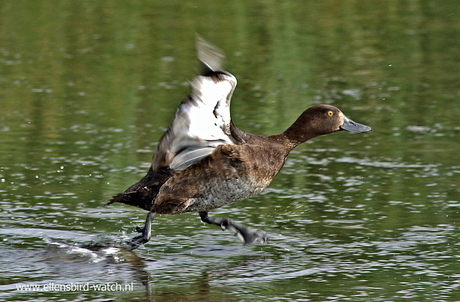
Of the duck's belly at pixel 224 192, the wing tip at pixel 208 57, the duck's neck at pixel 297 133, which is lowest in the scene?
the duck's belly at pixel 224 192

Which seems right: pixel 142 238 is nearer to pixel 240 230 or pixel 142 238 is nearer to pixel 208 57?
pixel 240 230

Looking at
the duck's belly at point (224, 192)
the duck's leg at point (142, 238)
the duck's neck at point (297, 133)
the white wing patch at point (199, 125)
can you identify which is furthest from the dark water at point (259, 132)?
the duck's neck at point (297, 133)

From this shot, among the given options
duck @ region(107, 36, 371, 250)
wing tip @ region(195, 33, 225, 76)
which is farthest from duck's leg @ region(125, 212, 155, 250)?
wing tip @ region(195, 33, 225, 76)

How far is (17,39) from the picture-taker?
1658 centimetres

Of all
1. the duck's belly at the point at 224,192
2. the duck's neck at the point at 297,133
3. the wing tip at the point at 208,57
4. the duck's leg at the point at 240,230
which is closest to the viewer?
the wing tip at the point at 208,57

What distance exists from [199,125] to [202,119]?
6 centimetres

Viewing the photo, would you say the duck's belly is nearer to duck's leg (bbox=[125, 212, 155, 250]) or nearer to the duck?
the duck

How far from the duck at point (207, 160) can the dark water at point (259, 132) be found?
5.5 inches

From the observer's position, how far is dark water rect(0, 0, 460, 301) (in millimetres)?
5895

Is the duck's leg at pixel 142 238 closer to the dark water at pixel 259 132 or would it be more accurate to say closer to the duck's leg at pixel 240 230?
the dark water at pixel 259 132

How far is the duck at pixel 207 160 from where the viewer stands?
5.88 meters

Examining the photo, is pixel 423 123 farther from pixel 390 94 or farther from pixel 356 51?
pixel 356 51

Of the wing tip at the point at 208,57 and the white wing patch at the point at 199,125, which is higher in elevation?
the wing tip at the point at 208,57

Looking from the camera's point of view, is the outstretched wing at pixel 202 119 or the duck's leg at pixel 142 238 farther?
the duck's leg at pixel 142 238
